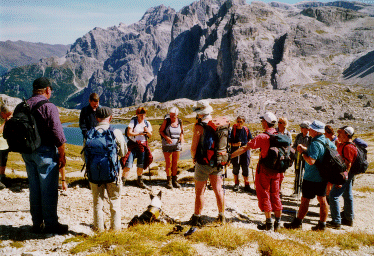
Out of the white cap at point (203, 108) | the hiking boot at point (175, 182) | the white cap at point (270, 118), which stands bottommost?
the hiking boot at point (175, 182)

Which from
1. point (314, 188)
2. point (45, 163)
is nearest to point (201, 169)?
point (314, 188)

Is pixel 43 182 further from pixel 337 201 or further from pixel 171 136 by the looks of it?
pixel 337 201

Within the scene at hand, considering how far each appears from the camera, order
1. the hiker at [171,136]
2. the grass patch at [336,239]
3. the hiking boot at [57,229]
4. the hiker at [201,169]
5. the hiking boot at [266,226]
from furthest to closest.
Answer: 1. the hiker at [171,136]
2. the hiking boot at [266,226]
3. the hiker at [201,169]
4. the grass patch at [336,239]
5. the hiking boot at [57,229]

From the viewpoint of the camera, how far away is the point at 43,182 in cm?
639

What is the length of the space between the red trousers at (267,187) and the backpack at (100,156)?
4.76 meters

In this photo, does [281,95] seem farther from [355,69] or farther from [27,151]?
[27,151]

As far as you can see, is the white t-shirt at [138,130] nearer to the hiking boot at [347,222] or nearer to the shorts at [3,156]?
the shorts at [3,156]

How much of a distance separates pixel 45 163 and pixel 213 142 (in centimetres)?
480

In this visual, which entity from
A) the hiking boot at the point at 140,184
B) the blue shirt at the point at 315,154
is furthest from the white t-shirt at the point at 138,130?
the blue shirt at the point at 315,154

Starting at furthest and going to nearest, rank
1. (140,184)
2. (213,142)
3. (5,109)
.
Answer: (140,184)
(5,109)
(213,142)

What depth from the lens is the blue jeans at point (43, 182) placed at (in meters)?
6.33

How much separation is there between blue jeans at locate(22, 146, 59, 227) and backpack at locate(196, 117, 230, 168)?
169 inches

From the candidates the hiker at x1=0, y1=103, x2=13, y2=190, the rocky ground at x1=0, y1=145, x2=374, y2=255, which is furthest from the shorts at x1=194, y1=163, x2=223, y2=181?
the hiker at x1=0, y1=103, x2=13, y2=190

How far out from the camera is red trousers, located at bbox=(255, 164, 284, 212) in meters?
7.75
